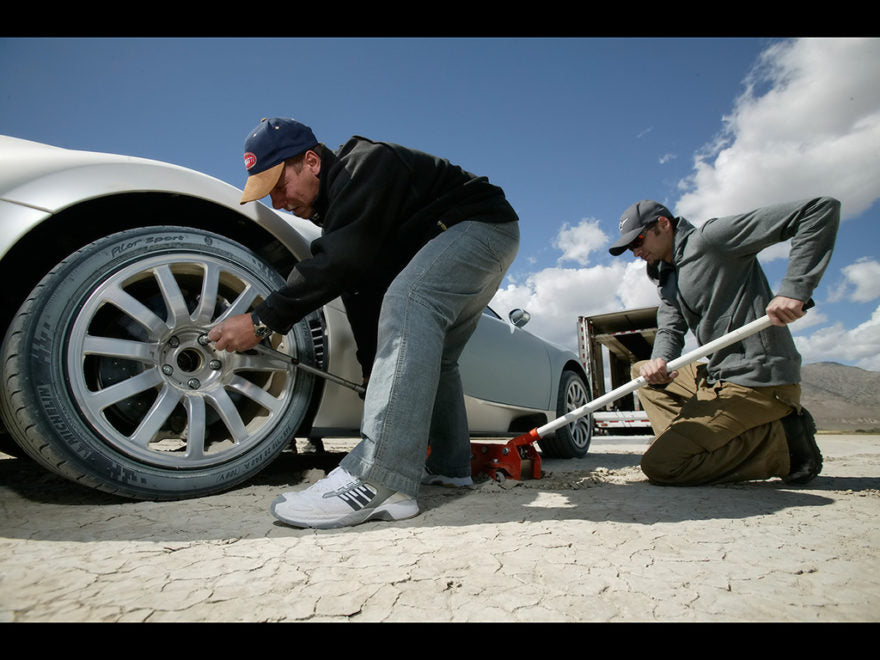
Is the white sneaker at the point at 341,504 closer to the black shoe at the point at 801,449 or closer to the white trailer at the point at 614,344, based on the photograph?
the black shoe at the point at 801,449

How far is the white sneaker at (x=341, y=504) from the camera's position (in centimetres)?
128

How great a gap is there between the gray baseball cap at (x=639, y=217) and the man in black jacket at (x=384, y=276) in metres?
1.01

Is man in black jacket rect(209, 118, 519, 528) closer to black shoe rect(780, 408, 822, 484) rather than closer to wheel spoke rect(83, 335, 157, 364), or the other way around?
wheel spoke rect(83, 335, 157, 364)

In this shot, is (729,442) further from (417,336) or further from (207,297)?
Result: (207,297)

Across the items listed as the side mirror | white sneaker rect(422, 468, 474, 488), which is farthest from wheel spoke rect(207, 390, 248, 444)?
the side mirror

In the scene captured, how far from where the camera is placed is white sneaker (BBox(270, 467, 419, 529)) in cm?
128

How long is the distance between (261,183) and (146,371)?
747 millimetres

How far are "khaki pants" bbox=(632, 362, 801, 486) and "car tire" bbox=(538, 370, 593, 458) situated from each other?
134cm

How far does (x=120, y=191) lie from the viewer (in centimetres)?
146

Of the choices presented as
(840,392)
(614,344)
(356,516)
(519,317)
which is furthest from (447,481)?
(840,392)

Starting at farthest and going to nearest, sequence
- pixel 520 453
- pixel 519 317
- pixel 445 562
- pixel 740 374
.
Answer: pixel 519 317, pixel 520 453, pixel 740 374, pixel 445 562

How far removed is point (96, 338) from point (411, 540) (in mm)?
1094

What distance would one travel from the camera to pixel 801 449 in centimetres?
228
